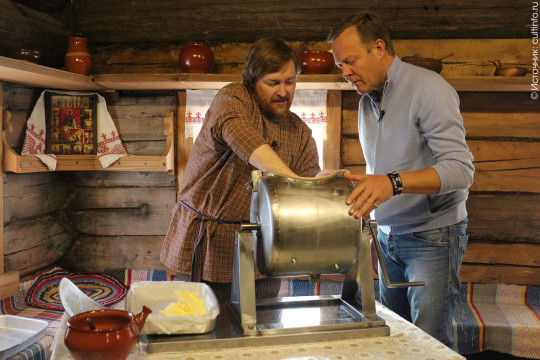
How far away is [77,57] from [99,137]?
533 millimetres

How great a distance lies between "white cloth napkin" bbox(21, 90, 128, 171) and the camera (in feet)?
10.1

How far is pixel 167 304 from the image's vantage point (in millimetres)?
1567

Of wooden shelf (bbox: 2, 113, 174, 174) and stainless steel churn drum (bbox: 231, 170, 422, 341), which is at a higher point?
wooden shelf (bbox: 2, 113, 174, 174)

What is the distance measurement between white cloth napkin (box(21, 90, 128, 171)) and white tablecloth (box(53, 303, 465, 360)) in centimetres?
194

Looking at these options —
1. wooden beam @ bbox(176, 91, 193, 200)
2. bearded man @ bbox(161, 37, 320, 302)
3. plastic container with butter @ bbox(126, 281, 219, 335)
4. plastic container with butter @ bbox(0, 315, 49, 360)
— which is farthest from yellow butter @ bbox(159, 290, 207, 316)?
wooden beam @ bbox(176, 91, 193, 200)

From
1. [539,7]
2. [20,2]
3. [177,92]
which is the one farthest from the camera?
[177,92]

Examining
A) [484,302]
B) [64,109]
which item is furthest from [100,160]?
[484,302]

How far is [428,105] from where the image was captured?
1847 millimetres

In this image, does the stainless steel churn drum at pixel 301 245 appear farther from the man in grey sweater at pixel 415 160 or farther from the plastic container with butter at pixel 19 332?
the plastic container with butter at pixel 19 332

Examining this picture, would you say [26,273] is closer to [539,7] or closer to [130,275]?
[130,275]

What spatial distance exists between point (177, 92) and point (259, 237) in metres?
2.21

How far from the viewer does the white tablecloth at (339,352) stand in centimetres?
131

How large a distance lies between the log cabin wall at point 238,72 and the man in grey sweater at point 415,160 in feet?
4.54

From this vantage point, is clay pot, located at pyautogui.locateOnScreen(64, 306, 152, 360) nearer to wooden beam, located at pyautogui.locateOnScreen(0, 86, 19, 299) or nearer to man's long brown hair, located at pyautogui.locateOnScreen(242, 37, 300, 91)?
man's long brown hair, located at pyautogui.locateOnScreen(242, 37, 300, 91)
